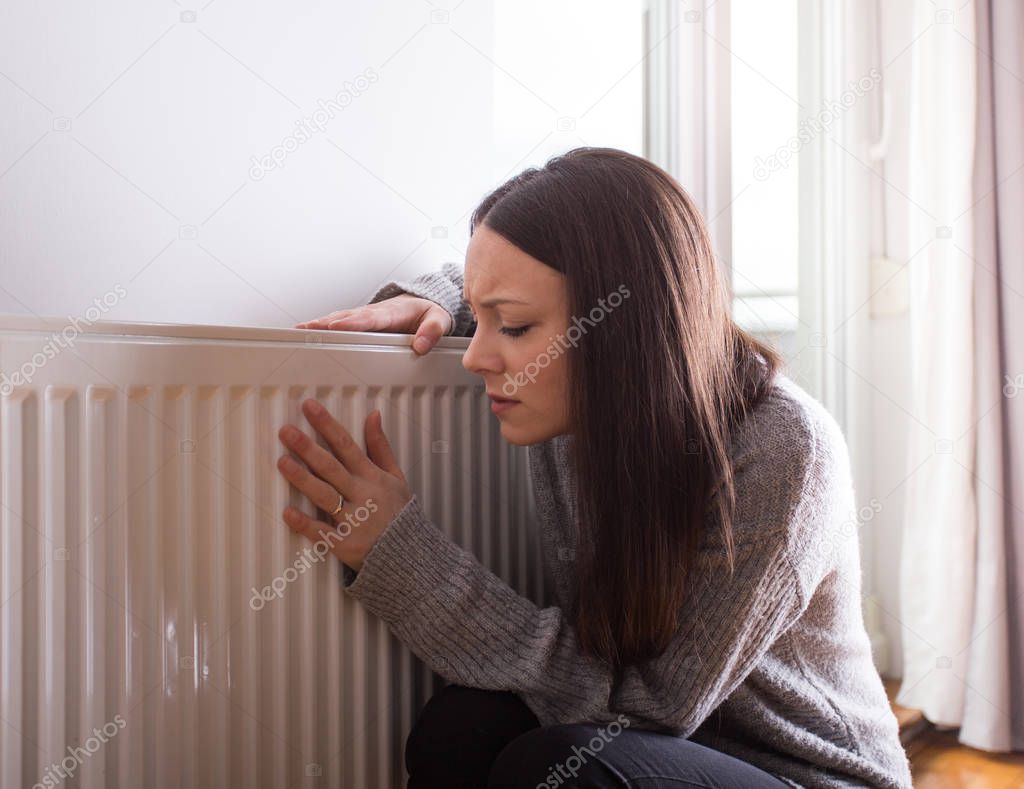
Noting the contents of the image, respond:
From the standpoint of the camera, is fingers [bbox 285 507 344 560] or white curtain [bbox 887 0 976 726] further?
white curtain [bbox 887 0 976 726]

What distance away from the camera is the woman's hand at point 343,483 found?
0.77m

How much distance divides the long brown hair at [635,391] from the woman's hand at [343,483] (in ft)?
0.58

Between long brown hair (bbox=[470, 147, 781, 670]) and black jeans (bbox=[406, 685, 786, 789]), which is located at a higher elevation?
long brown hair (bbox=[470, 147, 781, 670])

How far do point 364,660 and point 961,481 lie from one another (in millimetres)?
1160

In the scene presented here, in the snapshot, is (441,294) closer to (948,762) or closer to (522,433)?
(522,433)

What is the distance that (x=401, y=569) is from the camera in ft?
2.64

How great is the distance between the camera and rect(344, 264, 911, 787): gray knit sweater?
750mm

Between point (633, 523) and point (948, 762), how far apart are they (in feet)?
3.49

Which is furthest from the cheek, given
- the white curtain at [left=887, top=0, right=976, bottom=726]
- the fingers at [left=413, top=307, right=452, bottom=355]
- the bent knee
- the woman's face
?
the white curtain at [left=887, top=0, right=976, bottom=726]

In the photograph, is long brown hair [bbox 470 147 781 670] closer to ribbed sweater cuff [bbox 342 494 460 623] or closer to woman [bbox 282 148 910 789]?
woman [bbox 282 148 910 789]

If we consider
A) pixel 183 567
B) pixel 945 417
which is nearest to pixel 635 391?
pixel 183 567

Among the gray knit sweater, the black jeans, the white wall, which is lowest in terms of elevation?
the black jeans

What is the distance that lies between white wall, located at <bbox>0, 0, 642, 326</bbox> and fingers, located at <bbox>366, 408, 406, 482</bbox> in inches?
8.7

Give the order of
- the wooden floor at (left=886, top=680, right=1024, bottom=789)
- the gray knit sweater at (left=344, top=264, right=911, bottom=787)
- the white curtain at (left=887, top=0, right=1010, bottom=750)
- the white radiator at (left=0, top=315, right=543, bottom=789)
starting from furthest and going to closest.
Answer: the white curtain at (left=887, top=0, right=1010, bottom=750), the wooden floor at (left=886, top=680, right=1024, bottom=789), the gray knit sweater at (left=344, top=264, right=911, bottom=787), the white radiator at (left=0, top=315, right=543, bottom=789)
